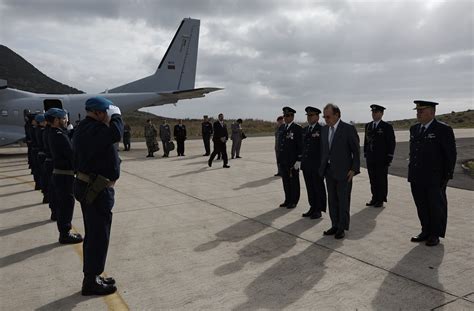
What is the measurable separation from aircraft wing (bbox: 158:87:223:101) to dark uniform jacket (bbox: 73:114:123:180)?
57.2ft

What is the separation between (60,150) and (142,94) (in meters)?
16.9

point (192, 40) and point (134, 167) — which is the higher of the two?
point (192, 40)

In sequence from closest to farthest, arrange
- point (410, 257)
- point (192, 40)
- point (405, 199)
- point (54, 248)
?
point (410, 257) → point (54, 248) → point (405, 199) → point (192, 40)

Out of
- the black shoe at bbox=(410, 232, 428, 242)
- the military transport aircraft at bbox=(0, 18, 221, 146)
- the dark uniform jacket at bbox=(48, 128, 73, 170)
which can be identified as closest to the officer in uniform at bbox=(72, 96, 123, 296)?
the dark uniform jacket at bbox=(48, 128, 73, 170)

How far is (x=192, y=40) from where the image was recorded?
24.1m

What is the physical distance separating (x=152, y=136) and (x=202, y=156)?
2.42m

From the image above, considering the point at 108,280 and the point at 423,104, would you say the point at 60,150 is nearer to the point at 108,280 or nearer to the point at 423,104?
the point at 108,280

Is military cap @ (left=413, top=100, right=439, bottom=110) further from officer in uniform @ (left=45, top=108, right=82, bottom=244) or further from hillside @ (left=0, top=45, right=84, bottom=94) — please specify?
hillside @ (left=0, top=45, right=84, bottom=94)

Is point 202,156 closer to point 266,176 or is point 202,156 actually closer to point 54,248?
point 266,176

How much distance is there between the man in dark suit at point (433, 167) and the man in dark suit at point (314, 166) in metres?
1.77

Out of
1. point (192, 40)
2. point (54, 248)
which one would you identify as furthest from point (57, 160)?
point (192, 40)

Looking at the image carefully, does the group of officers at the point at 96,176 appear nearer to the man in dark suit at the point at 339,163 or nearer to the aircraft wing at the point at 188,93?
the man in dark suit at the point at 339,163

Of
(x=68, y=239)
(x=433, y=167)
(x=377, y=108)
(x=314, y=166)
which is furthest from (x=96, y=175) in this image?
(x=377, y=108)

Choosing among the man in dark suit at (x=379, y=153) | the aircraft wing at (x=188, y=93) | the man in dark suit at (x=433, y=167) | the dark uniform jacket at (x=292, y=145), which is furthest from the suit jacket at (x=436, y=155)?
the aircraft wing at (x=188, y=93)
